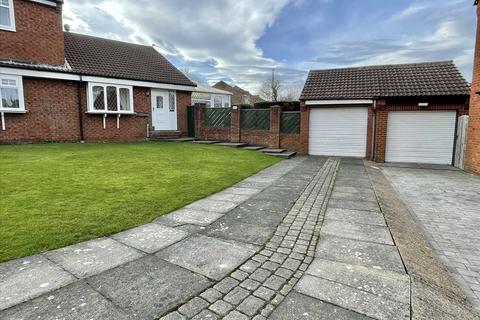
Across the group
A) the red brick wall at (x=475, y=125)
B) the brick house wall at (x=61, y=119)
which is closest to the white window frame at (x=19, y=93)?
the brick house wall at (x=61, y=119)

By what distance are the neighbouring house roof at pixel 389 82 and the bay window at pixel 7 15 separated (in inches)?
481

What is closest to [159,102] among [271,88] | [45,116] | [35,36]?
[45,116]

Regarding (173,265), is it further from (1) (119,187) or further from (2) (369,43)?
(2) (369,43)

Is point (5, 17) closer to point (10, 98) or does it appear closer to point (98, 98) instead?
point (10, 98)

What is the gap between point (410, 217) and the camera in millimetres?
5016

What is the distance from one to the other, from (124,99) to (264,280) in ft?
45.0

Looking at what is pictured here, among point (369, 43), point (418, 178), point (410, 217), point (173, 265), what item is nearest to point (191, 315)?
point (173, 265)

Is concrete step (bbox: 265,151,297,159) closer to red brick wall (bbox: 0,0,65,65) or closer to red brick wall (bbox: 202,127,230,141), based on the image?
red brick wall (bbox: 202,127,230,141)

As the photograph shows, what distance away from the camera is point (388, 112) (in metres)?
11.7

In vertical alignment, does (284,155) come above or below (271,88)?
below

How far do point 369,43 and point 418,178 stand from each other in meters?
28.3

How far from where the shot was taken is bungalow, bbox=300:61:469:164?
11188 mm

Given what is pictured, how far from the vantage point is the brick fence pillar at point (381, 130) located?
Answer: 38.3 feet

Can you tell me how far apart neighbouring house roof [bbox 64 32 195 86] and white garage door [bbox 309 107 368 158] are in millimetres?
8143
